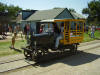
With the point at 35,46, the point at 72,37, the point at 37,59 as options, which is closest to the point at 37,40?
the point at 35,46

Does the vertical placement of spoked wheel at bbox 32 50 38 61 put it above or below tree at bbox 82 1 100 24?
below

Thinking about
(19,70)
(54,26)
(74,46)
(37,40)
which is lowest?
(19,70)

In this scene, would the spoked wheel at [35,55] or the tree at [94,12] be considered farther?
the tree at [94,12]

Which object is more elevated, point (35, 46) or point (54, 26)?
point (54, 26)

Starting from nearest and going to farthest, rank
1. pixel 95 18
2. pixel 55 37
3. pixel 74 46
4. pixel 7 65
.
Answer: pixel 7 65, pixel 55 37, pixel 74 46, pixel 95 18

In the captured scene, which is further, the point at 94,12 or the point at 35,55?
the point at 94,12

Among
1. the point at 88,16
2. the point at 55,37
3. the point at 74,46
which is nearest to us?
the point at 55,37

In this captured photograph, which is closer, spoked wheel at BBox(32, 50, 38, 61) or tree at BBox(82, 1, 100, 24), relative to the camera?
spoked wheel at BBox(32, 50, 38, 61)

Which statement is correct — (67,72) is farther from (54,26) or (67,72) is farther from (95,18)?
(95,18)

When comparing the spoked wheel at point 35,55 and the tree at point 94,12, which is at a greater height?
the tree at point 94,12

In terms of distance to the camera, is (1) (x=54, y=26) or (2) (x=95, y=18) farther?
(2) (x=95, y=18)

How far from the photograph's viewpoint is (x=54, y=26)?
8398mm

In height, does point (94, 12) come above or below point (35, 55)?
above

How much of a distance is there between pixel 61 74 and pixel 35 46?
7.57ft
